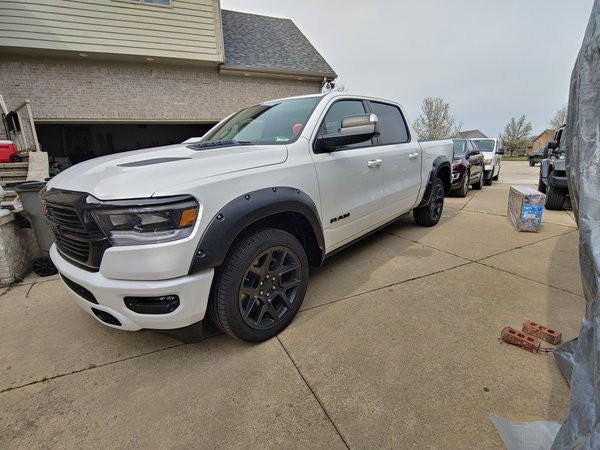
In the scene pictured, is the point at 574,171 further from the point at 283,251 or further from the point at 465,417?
the point at 283,251

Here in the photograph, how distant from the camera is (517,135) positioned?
2037 inches

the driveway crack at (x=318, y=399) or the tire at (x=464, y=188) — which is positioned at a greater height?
the tire at (x=464, y=188)

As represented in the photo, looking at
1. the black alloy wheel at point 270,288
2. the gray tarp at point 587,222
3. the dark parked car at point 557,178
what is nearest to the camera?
the gray tarp at point 587,222

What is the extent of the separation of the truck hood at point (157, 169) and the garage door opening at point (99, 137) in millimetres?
9668

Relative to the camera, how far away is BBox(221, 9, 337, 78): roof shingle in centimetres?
972

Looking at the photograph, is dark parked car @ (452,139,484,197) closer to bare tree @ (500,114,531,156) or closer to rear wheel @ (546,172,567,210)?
rear wheel @ (546,172,567,210)

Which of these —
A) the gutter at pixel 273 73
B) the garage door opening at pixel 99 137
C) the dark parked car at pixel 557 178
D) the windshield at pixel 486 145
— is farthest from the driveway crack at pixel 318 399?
the windshield at pixel 486 145

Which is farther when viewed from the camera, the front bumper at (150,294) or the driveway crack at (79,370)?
the driveway crack at (79,370)

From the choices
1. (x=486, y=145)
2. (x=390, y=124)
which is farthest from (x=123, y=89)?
(x=486, y=145)

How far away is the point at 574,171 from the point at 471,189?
1000cm

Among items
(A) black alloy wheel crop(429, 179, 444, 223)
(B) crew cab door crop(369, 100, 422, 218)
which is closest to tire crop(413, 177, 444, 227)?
(A) black alloy wheel crop(429, 179, 444, 223)

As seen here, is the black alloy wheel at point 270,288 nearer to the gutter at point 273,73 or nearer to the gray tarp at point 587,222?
the gray tarp at point 587,222

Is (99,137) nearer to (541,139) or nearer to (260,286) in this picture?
(260,286)

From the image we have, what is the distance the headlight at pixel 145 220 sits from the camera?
1697 millimetres
